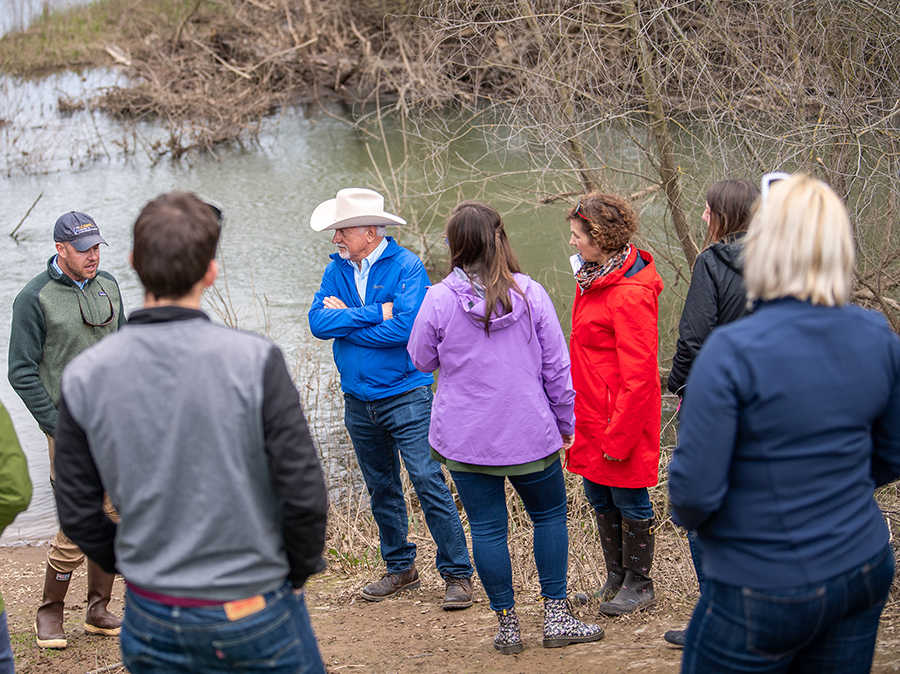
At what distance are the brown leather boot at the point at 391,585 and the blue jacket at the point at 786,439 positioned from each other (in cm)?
253

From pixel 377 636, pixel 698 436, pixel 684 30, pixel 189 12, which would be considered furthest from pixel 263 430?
pixel 189 12

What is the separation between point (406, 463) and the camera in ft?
12.7

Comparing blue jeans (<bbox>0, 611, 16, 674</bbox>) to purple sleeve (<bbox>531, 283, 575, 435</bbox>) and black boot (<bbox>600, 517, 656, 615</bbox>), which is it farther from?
black boot (<bbox>600, 517, 656, 615</bbox>)

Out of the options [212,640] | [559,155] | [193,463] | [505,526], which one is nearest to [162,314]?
[193,463]

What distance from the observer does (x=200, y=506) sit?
1.77 m

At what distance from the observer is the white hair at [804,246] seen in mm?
1737

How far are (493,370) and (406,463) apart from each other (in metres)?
1.03

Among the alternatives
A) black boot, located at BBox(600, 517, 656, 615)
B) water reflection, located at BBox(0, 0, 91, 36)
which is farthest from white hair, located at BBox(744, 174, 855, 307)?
water reflection, located at BBox(0, 0, 91, 36)

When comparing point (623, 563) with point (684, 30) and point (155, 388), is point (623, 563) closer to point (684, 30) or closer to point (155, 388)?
point (155, 388)

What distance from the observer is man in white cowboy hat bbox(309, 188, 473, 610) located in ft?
12.3

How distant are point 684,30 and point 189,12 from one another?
18.3m

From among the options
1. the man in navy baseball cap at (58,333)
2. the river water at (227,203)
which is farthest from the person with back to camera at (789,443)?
the river water at (227,203)

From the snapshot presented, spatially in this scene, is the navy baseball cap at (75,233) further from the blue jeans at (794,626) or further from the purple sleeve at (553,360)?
the blue jeans at (794,626)

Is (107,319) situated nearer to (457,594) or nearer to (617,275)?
(457,594)
